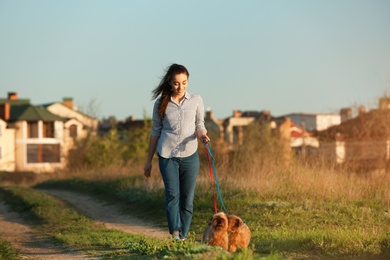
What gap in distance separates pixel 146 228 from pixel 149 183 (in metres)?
5.53

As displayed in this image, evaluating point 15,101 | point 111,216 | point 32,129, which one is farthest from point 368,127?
point 15,101

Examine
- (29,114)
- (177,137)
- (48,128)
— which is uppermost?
(29,114)

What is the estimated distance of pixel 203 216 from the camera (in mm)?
15141

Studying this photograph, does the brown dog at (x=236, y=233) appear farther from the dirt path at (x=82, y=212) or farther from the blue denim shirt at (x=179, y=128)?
the dirt path at (x=82, y=212)

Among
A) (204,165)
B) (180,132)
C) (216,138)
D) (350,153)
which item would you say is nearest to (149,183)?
(204,165)

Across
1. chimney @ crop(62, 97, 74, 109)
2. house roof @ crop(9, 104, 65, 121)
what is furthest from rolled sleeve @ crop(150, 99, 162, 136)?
chimney @ crop(62, 97, 74, 109)

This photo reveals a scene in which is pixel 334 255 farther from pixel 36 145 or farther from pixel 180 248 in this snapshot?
pixel 36 145

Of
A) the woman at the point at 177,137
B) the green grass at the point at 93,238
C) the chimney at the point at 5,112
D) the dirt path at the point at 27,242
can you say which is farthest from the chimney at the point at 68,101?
the woman at the point at 177,137

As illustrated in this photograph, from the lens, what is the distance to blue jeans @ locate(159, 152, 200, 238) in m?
9.55

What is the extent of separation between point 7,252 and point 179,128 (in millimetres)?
3452

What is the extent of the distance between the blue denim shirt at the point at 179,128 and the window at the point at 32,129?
71640mm

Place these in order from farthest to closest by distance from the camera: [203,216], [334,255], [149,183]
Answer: [149,183] < [203,216] < [334,255]

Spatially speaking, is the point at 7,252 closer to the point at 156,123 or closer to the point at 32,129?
the point at 156,123

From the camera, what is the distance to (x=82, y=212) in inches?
754
